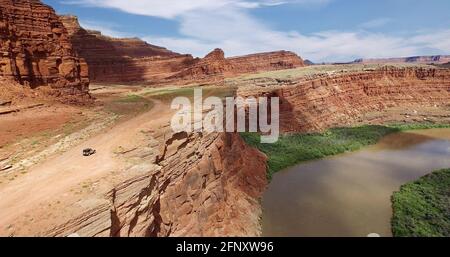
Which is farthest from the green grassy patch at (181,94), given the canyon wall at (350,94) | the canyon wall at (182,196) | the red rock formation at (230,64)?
the red rock formation at (230,64)

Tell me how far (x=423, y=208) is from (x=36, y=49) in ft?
94.2

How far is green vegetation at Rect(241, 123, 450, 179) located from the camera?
34.2m

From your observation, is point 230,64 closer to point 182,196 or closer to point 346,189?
point 346,189

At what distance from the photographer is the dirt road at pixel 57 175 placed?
975 cm

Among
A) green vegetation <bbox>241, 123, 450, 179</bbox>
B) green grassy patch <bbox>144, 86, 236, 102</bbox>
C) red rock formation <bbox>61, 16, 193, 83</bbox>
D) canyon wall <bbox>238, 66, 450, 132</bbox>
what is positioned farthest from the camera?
red rock formation <bbox>61, 16, 193, 83</bbox>

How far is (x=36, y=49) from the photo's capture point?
70.4 ft

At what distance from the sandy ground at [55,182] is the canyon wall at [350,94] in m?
28.6

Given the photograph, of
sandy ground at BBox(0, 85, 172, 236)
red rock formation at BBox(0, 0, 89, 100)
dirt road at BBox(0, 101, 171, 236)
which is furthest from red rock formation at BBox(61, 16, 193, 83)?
sandy ground at BBox(0, 85, 172, 236)

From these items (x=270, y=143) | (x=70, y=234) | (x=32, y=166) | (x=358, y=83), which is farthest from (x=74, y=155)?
(x=358, y=83)

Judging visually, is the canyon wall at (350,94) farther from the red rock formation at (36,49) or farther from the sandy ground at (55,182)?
the sandy ground at (55,182)

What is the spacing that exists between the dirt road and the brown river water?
11080mm

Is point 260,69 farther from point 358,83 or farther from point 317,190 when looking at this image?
point 317,190

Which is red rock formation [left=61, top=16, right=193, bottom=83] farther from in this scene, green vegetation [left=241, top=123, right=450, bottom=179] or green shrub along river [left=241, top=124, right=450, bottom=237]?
green shrub along river [left=241, top=124, right=450, bottom=237]
